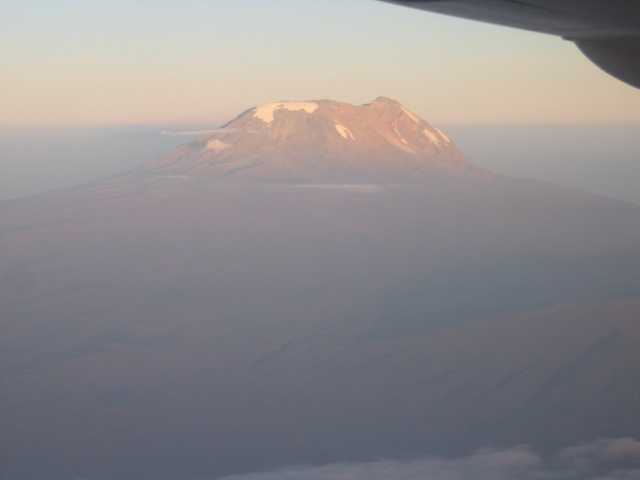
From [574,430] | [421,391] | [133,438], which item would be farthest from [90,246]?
[574,430]

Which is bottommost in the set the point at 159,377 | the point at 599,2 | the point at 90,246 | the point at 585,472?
the point at 585,472

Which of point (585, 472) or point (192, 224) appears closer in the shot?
point (585, 472)

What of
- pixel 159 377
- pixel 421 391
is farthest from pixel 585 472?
pixel 159 377

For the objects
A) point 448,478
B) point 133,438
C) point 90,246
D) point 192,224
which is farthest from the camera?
point 192,224

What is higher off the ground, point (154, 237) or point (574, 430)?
point (154, 237)

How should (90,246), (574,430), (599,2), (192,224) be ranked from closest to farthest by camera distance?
1. (599,2)
2. (574,430)
3. (90,246)
4. (192,224)

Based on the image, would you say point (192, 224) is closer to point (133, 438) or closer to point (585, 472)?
point (133, 438)
